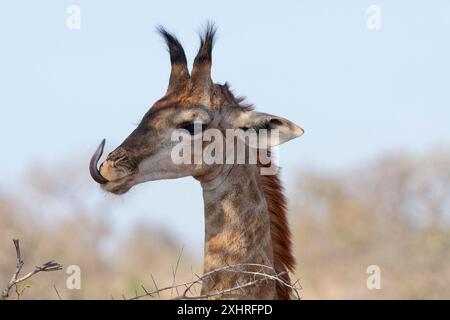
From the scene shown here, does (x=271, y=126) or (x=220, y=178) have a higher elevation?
(x=271, y=126)

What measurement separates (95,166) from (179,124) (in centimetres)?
91

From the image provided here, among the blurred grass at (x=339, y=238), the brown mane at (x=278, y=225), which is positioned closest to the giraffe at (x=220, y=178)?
the brown mane at (x=278, y=225)

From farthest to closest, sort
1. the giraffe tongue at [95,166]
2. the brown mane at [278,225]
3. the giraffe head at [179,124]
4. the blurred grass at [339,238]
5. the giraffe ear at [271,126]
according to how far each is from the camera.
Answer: the blurred grass at [339,238] → the brown mane at [278,225] → the giraffe ear at [271,126] → the giraffe head at [179,124] → the giraffe tongue at [95,166]

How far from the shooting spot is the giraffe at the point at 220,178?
1004 cm

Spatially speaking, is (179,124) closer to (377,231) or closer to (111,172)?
(111,172)

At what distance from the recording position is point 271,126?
10539 millimetres

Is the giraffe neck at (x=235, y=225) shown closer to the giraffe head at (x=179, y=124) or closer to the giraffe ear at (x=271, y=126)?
the giraffe head at (x=179, y=124)

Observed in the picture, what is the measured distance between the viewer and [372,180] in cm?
3600

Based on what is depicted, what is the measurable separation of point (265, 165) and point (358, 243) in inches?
859

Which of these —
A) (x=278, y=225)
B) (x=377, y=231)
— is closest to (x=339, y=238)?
(x=377, y=231)

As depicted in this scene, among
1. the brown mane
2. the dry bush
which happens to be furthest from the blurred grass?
the brown mane
